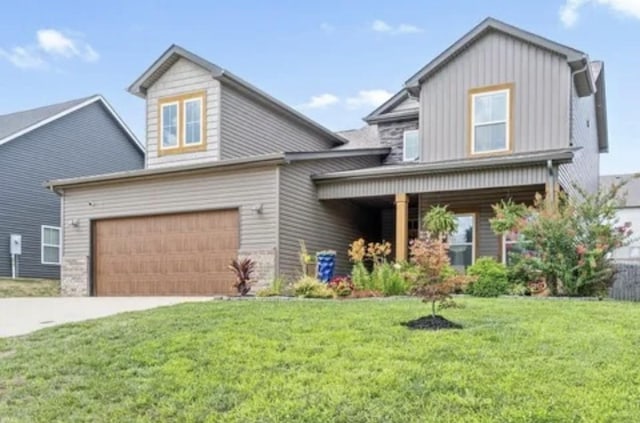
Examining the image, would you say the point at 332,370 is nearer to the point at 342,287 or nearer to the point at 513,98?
the point at 342,287

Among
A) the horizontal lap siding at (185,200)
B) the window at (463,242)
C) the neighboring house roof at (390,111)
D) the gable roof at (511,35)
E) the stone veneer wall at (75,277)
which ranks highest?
the gable roof at (511,35)

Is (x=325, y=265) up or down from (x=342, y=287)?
up

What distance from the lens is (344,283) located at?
11.8 m

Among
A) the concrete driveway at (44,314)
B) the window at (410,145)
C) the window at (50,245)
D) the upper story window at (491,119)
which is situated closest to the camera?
the concrete driveway at (44,314)

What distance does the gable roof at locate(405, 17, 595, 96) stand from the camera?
13.8m

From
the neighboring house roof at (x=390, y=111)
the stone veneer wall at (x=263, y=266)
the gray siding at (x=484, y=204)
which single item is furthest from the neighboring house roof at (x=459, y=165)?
the neighboring house roof at (x=390, y=111)

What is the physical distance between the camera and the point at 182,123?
16547 mm

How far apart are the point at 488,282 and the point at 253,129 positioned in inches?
336

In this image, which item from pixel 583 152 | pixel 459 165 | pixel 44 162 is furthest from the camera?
pixel 44 162

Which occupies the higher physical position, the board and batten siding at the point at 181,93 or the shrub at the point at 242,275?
the board and batten siding at the point at 181,93

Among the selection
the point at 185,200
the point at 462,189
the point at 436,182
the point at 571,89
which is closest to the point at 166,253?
the point at 185,200

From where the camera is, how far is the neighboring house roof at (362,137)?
65.1ft

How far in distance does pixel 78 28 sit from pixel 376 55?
9.47 meters

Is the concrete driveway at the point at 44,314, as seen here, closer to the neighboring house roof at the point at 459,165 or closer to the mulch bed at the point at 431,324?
the mulch bed at the point at 431,324
